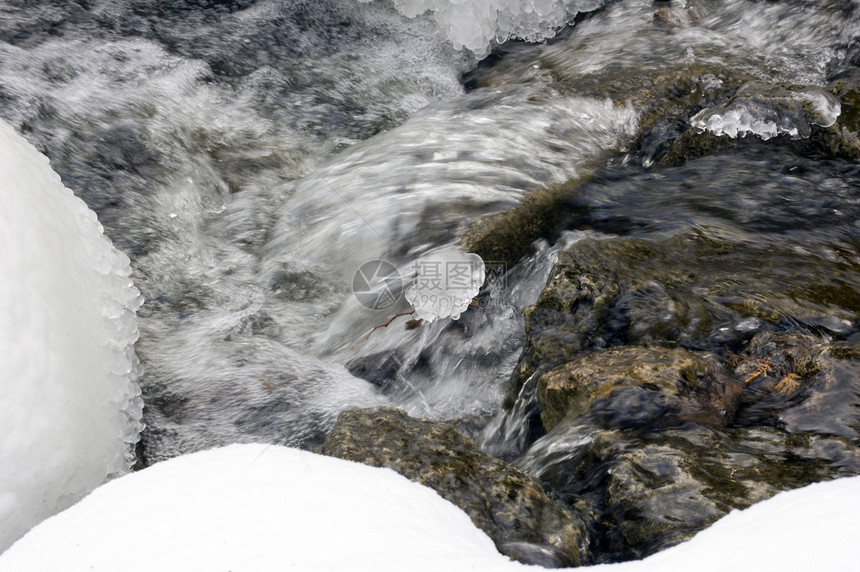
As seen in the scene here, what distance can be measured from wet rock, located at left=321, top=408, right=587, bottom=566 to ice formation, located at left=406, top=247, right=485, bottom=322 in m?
1.16

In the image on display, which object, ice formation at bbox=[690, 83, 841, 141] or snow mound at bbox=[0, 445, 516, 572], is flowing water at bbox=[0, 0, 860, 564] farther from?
snow mound at bbox=[0, 445, 516, 572]

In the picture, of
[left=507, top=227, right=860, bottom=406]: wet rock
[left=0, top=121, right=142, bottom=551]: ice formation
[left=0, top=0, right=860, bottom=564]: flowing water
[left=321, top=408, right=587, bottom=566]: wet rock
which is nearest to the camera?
[left=321, top=408, right=587, bottom=566]: wet rock

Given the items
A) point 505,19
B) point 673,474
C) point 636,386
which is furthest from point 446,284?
point 505,19

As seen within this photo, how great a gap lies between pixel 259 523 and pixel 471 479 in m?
0.78

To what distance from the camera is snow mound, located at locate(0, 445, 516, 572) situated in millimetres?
1351

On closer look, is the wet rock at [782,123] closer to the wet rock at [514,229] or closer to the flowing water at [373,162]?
the flowing water at [373,162]

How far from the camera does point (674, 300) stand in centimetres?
281

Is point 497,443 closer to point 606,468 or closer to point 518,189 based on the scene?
point 606,468

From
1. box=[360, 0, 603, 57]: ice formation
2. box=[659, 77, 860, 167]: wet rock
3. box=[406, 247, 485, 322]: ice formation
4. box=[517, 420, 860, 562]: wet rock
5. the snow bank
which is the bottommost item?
box=[406, 247, 485, 322]: ice formation

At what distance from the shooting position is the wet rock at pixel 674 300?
270cm

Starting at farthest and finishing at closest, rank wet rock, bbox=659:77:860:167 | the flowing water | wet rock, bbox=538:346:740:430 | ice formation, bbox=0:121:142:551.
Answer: wet rock, bbox=659:77:860:167
the flowing water
wet rock, bbox=538:346:740:430
ice formation, bbox=0:121:142:551

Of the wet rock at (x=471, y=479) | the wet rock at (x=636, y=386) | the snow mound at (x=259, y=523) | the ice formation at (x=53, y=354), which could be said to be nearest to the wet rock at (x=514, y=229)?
the wet rock at (x=636, y=386)

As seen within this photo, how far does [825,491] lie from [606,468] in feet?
2.38

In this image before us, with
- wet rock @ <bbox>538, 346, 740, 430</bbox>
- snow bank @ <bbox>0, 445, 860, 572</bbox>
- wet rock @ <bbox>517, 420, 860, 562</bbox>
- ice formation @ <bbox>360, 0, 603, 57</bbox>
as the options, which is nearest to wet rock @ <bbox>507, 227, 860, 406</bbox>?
wet rock @ <bbox>538, 346, 740, 430</bbox>
